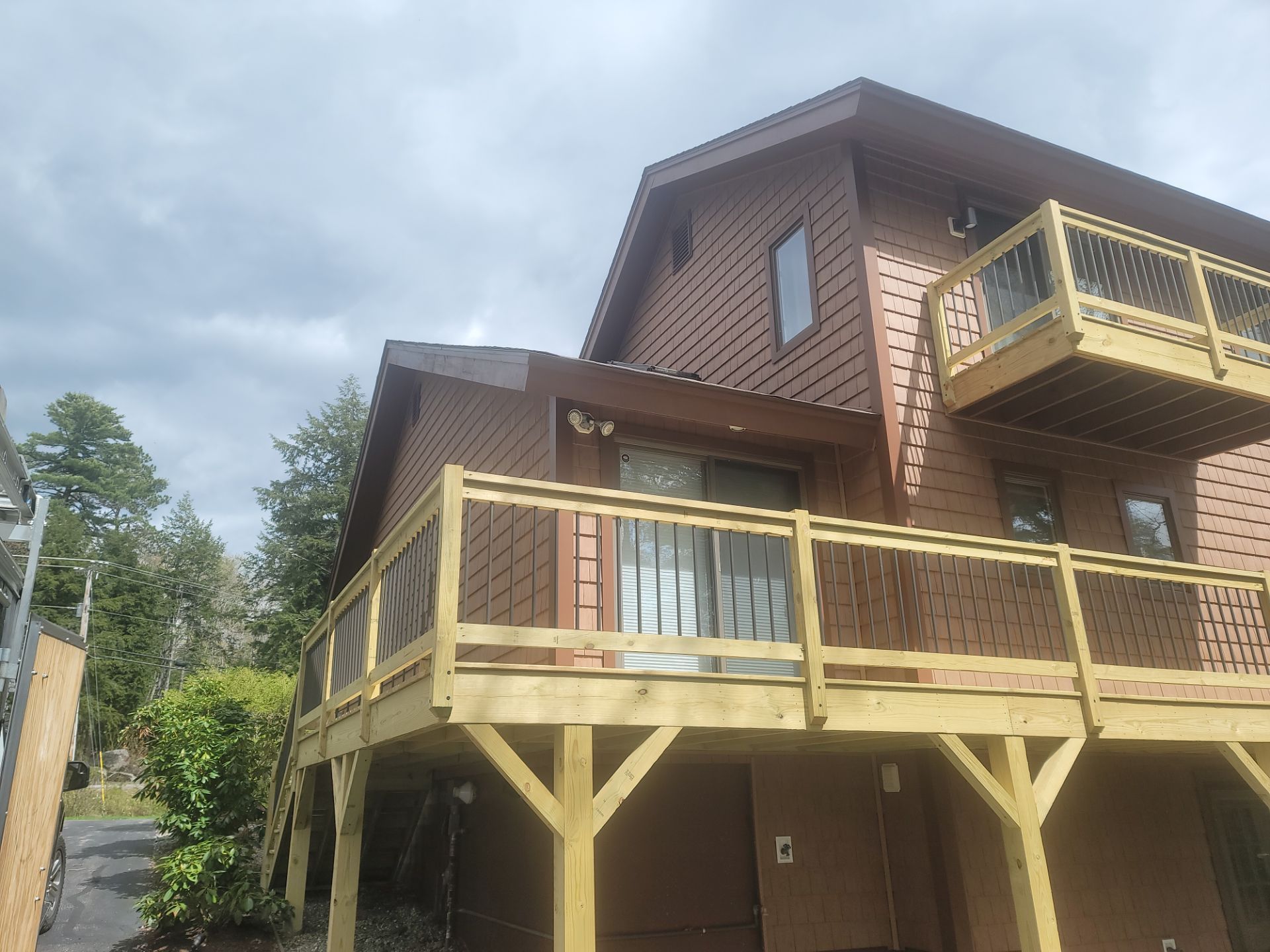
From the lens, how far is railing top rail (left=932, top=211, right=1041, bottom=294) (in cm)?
759

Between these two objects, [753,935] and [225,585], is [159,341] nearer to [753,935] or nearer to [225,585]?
[225,585]

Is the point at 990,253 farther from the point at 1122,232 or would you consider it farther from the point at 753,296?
the point at 753,296

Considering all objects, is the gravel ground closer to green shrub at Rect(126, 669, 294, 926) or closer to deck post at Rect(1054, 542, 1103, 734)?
green shrub at Rect(126, 669, 294, 926)

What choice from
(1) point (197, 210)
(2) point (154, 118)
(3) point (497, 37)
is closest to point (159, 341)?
(1) point (197, 210)

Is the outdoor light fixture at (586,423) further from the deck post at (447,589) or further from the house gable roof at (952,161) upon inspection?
the house gable roof at (952,161)

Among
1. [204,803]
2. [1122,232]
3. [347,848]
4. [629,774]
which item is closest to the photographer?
[629,774]

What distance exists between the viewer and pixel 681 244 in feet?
40.2

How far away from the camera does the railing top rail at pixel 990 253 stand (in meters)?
7.59

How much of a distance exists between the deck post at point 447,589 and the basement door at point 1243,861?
8.43 metres

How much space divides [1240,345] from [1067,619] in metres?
4.01

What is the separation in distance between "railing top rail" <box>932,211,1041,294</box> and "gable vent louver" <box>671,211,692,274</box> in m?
4.13

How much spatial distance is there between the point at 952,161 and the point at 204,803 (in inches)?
430

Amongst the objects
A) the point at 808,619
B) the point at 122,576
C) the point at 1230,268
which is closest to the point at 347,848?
the point at 808,619

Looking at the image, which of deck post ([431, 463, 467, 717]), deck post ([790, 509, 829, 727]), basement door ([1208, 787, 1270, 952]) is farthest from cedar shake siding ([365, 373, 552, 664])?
basement door ([1208, 787, 1270, 952])
